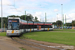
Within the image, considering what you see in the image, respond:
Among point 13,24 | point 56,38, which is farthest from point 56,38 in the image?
point 13,24

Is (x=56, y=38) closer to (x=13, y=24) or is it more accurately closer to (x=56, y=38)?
(x=56, y=38)

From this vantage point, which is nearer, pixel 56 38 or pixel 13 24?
pixel 56 38

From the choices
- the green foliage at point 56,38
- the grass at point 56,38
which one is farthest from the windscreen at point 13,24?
the green foliage at point 56,38

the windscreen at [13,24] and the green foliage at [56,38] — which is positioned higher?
the windscreen at [13,24]

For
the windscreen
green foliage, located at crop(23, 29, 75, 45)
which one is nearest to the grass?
green foliage, located at crop(23, 29, 75, 45)

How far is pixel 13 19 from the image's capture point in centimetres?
2161

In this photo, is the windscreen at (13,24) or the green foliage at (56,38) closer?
the green foliage at (56,38)

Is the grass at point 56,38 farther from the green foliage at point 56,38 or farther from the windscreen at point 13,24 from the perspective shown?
the windscreen at point 13,24

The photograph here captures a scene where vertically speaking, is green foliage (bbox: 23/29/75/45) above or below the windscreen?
below

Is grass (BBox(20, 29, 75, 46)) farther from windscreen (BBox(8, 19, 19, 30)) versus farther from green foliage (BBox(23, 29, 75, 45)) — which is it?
windscreen (BBox(8, 19, 19, 30))

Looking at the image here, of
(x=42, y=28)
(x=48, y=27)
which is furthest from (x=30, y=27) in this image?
(x=48, y=27)

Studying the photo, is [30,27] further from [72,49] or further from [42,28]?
[72,49]

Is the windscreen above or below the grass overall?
above

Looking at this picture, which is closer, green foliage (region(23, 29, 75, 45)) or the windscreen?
green foliage (region(23, 29, 75, 45))
